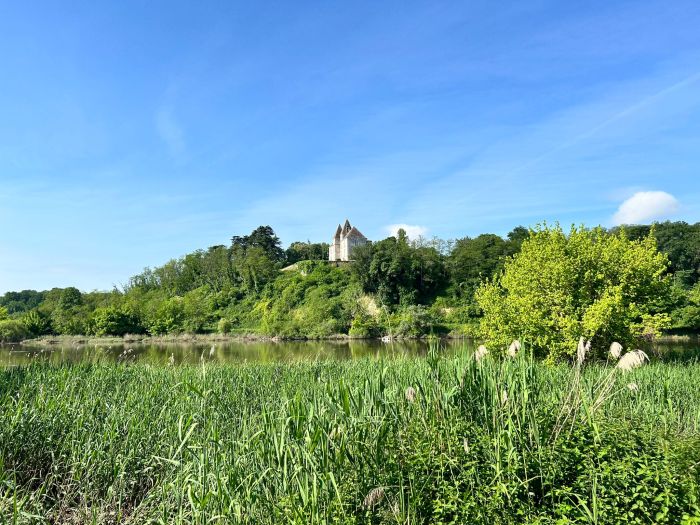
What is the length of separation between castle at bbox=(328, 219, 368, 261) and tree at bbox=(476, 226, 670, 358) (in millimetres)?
70598

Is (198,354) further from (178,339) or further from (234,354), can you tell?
(178,339)

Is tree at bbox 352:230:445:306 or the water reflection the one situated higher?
tree at bbox 352:230:445:306

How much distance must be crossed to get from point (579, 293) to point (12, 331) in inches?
2415

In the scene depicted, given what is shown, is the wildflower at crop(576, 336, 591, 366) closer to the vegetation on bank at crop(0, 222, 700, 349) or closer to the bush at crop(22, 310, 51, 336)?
the vegetation on bank at crop(0, 222, 700, 349)

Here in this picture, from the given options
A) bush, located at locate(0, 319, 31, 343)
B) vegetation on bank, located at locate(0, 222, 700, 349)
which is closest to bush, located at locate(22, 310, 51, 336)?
vegetation on bank, located at locate(0, 222, 700, 349)

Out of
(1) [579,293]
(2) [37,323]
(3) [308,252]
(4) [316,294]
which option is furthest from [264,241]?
(1) [579,293]

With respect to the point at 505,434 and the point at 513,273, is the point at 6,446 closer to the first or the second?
the point at 505,434

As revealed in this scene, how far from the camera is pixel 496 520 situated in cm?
312

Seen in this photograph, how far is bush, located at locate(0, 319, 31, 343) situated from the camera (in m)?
50.8

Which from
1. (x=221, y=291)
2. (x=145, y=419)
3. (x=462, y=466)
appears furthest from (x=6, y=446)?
(x=221, y=291)

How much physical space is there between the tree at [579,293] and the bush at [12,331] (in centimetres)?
5806

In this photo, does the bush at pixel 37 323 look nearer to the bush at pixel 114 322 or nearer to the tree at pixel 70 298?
the bush at pixel 114 322

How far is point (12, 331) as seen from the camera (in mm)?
51688

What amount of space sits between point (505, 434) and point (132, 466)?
3922mm
